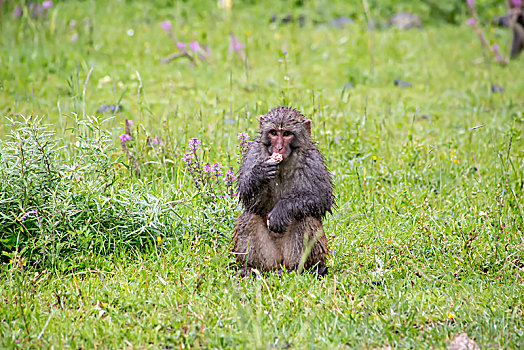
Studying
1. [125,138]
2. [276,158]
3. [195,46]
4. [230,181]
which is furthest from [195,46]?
[276,158]

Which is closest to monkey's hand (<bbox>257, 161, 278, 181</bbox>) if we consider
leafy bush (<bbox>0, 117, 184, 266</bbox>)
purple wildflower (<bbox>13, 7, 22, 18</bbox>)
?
leafy bush (<bbox>0, 117, 184, 266</bbox>)

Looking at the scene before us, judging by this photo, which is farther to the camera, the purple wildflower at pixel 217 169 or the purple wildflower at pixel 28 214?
the purple wildflower at pixel 217 169

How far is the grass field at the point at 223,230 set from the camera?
12.2ft

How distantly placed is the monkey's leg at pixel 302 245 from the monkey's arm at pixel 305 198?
0.23ft

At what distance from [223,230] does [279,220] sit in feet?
3.13

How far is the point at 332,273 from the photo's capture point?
179 inches

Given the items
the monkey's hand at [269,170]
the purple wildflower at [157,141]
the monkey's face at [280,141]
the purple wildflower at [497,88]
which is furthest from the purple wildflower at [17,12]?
the purple wildflower at [497,88]

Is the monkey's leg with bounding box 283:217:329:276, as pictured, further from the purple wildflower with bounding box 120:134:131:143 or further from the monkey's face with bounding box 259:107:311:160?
the purple wildflower with bounding box 120:134:131:143

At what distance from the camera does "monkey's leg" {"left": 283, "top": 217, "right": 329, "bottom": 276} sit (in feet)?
14.5

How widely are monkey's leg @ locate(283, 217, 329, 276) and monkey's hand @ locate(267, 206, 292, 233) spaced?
109 mm

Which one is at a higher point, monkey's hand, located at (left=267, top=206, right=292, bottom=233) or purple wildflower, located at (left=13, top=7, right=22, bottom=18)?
purple wildflower, located at (left=13, top=7, right=22, bottom=18)

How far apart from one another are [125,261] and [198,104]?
4093 millimetres

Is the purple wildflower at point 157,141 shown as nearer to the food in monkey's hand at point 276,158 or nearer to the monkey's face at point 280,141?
the monkey's face at point 280,141

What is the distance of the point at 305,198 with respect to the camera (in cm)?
439
